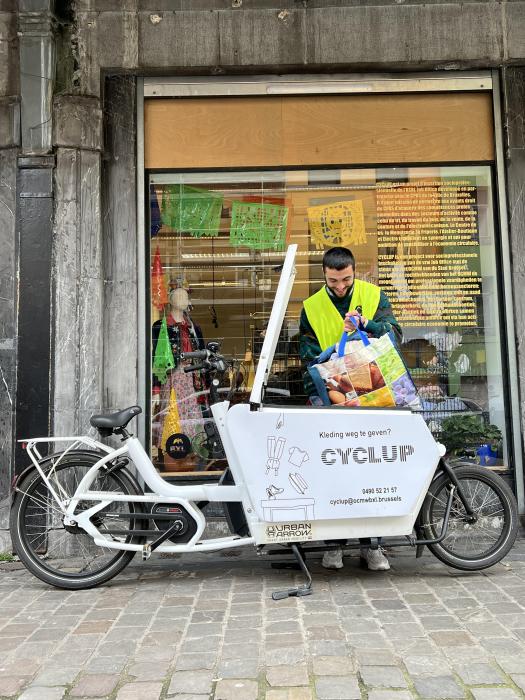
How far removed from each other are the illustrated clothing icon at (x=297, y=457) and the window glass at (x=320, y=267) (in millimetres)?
1849

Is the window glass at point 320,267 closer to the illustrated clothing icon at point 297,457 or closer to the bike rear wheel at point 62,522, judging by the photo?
the bike rear wheel at point 62,522

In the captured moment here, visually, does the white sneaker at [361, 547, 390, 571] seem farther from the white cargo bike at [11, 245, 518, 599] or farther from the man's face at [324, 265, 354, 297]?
the man's face at [324, 265, 354, 297]

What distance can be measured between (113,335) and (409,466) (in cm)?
288

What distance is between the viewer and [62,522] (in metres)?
4.43

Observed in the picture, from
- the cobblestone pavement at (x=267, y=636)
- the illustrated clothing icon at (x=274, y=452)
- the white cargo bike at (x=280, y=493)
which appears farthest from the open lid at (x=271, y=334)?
the cobblestone pavement at (x=267, y=636)

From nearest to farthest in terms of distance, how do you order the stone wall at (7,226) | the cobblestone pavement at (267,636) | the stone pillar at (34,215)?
1. the cobblestone pavement at (267,636)
2. the stone pillar at (34,215)
3. the stone wall at (7,226)

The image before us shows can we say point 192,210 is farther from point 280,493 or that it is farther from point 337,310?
point 280,493

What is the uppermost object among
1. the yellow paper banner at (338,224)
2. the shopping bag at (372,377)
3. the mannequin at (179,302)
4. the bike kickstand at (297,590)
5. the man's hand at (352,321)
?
the yellow paper banner at (338,224)

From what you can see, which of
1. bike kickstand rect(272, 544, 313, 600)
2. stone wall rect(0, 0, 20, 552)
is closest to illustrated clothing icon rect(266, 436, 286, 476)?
bike kickstand rect(272, 544, 313, 600)

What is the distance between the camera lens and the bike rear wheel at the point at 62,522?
425 cm

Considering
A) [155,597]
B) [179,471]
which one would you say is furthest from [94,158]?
[155,597]

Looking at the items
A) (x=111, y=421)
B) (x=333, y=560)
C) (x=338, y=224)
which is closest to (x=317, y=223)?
(x=338, y=224)

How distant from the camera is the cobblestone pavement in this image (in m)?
2.76

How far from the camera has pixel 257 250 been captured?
6.06 metres
